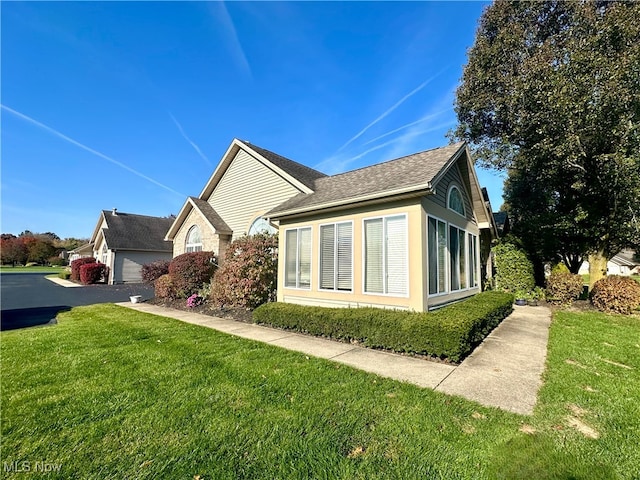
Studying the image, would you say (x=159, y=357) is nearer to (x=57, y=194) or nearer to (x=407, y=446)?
(x=407, y=446)

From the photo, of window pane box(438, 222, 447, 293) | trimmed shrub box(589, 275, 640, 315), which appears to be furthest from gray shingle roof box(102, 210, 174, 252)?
trimmed shrub box(589, 275, 640, 315)

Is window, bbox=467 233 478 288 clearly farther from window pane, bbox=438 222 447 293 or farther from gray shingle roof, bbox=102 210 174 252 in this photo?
gray shingle roof, bbox=102 210 174 252

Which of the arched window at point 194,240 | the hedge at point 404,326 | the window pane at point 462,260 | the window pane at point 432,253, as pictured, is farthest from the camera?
the arched window at point 194,240

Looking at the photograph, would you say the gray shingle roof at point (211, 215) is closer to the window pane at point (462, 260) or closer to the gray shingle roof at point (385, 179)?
the gray shingle roof at point (385, 179)

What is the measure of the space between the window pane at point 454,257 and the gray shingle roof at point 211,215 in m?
11.4

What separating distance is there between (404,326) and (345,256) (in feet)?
9.68

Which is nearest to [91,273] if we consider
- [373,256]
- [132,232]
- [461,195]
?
[132,232]

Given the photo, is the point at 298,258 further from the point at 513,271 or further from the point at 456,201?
the point at 513,271

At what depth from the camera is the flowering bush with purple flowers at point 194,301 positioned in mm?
12852

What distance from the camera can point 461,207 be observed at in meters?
10.9

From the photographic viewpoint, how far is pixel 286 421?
11.5 feet

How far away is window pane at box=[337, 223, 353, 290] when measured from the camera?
339 inches

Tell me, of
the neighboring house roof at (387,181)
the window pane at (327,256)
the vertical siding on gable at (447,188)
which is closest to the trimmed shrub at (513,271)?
the vertical siding on gable at (447,188)

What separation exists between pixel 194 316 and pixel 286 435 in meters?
8.91
